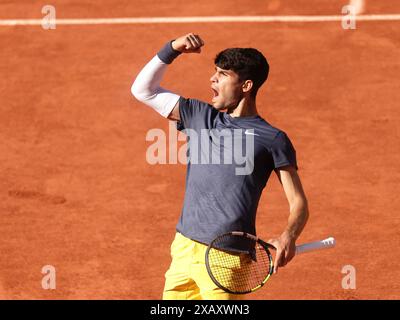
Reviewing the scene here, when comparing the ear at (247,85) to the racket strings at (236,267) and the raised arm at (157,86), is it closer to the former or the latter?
the raised arm at (157,86)

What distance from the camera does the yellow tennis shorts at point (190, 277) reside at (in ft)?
22.5

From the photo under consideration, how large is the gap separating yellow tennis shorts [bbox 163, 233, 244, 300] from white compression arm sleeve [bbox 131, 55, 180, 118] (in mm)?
1020

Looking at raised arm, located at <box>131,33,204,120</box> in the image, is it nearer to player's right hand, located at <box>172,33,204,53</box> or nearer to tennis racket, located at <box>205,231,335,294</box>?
player's right hand, located at <box>172,33,204,53</box>

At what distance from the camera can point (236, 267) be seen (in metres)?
6.83

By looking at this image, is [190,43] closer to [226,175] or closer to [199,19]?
[226,175]

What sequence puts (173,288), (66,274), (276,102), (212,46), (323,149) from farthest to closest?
1. (212,46)
2. (276,102)
3. (323,149)
4. (66,274)
5. (173,288)

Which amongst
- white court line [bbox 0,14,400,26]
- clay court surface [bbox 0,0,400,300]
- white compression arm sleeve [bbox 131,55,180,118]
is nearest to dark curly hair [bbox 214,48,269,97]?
white compression arm sleeve [bbox 131,55,180,118]

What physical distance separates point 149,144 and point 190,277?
559 cm

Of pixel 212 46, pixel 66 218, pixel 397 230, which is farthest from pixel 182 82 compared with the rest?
pixel 397 230

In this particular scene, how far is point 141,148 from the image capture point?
485 inches

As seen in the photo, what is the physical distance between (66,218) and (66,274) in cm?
109

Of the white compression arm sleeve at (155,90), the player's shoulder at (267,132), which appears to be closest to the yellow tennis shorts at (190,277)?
the player's shoulder at (267,132)

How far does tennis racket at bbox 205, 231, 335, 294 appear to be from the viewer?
265 inches

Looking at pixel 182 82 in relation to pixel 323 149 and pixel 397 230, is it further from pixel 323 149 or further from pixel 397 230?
pixel 397 230
